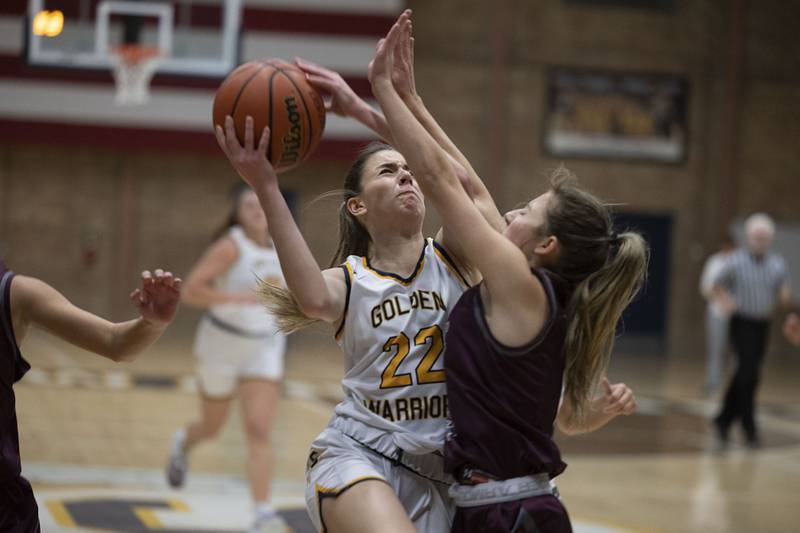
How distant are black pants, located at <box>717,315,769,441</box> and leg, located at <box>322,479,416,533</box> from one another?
7644 mm

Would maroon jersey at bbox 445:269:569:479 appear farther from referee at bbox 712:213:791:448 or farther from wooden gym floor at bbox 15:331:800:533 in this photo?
referee at bbox 712:213:791:448

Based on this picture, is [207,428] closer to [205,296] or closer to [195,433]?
[195,433]

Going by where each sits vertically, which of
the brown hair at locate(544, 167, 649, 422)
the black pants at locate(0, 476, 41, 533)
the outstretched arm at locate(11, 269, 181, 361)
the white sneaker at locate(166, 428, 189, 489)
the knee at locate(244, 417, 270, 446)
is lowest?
the white sneaker at locate(166, 428, 189, 489)

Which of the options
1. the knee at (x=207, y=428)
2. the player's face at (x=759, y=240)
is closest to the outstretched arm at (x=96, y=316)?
the knee at (x=207, y=428)

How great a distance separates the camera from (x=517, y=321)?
2.97 metres

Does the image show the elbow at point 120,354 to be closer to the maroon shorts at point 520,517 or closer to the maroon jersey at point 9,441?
the maroon jersey at point 9,441

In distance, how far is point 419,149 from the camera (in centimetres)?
304

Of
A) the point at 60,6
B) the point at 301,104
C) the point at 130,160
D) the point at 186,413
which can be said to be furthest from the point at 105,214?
the point at 301,104

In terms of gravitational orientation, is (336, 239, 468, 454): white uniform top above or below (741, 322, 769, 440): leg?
above

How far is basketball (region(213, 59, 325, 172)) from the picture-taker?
3193 mm

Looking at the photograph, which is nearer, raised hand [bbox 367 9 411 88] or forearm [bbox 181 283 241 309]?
raised hand [bbox 367 9 411 88]

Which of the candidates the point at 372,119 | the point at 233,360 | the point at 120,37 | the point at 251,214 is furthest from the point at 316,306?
the point at 120,37

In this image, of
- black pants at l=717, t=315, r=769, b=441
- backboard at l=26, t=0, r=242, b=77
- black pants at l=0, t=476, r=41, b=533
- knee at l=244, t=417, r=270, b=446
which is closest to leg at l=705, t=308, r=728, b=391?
black pants at l=717, t=315, r=769, b=441

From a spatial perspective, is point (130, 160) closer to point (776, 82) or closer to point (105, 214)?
point (105, 214)
